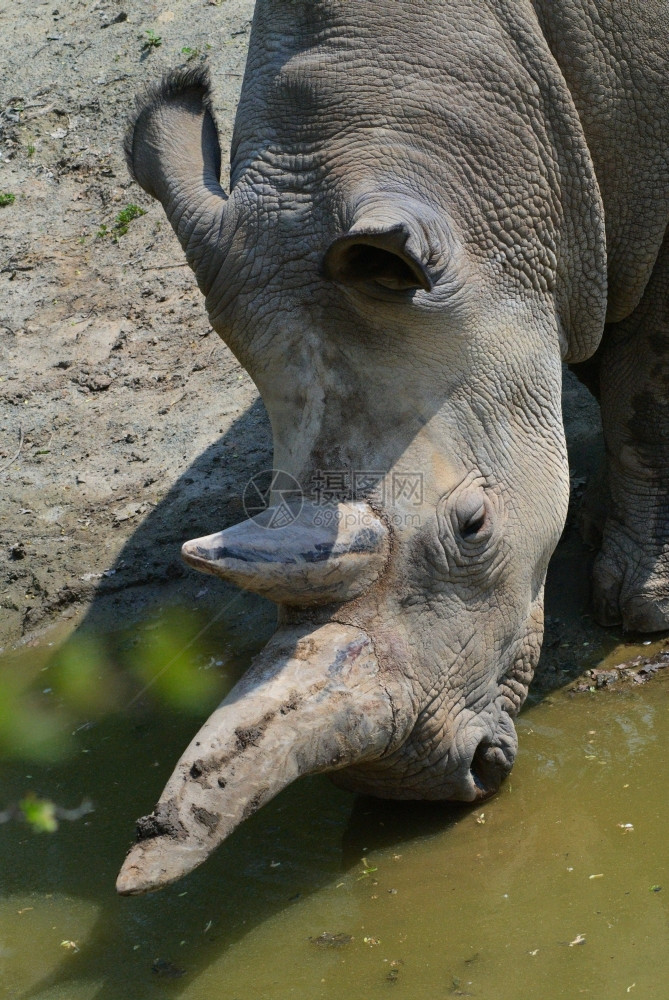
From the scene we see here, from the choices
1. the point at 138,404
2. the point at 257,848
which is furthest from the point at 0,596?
the point at 257,848

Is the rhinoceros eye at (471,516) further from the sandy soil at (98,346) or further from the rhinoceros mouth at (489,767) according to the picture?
the sandy soil at (98,346)

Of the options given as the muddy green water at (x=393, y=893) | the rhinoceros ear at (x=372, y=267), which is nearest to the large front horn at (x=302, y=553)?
the rhinoceros ear at (x=372, y=267)

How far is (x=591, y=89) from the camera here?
14.6 ft

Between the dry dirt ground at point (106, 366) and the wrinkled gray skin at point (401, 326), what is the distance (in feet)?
4.79

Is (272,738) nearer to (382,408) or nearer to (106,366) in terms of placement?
(382,408)

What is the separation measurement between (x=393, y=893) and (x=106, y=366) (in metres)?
4.64

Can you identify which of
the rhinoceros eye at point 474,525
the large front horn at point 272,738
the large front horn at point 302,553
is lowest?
the large front horn at point 272,738

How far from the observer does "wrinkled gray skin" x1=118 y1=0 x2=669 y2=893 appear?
141 inches

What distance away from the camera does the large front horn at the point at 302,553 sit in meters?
3.50

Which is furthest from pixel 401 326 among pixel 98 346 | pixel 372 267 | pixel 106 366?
pixel 98 346

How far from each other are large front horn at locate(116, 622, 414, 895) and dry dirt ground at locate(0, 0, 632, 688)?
5.96 feet

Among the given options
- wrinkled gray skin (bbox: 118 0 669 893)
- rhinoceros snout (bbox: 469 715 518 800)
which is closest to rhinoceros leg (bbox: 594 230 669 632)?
wrinkled gray skin (bbox: 118 0 669 893)

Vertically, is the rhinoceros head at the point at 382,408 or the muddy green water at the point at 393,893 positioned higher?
the rhinoceros head at the point at 382,408

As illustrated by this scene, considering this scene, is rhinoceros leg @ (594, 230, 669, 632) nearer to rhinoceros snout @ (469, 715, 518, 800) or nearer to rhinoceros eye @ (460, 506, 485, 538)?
rhinoceros snout @ (469, 715, 518, 800)
